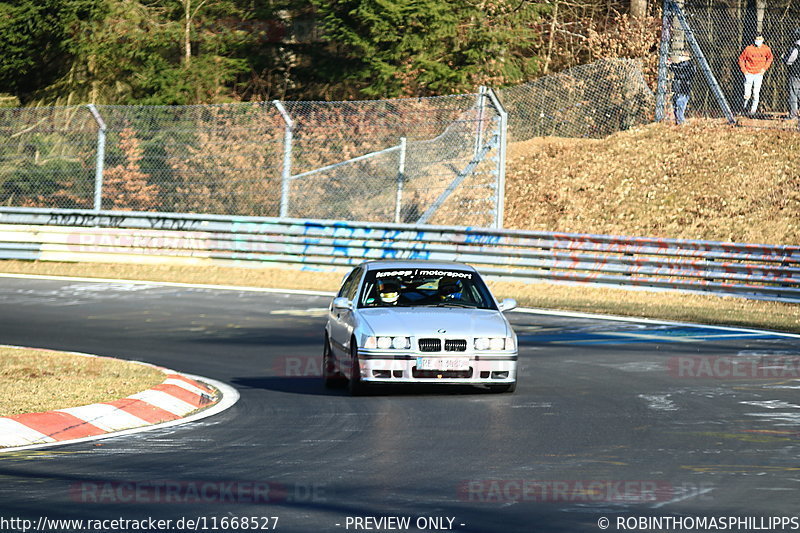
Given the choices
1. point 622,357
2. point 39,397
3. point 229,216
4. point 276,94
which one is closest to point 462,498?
point 39,397

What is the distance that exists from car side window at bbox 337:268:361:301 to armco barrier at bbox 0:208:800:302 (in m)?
10.8

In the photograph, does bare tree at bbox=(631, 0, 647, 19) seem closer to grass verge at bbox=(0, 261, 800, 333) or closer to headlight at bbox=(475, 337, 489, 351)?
grass verge at bbox=(0, 261, 800, 333)

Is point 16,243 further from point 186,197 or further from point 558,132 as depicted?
point 558,132

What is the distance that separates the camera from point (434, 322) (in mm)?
13266

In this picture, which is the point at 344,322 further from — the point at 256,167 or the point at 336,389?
the point at 256,167

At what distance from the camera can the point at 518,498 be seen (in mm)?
8148

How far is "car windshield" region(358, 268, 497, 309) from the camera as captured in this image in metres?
14.2

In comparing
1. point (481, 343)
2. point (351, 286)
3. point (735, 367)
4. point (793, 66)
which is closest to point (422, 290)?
point (351, 286)

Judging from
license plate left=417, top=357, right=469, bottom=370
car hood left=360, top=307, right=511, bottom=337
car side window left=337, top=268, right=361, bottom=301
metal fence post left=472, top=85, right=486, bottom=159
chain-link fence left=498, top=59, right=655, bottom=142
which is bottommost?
license plate left=417, top=357, right=469, bottom=370

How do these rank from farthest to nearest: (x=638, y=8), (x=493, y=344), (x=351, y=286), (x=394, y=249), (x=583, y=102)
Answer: (x=638, y=8) < (x=583, y=102) < (x=394, y=249) < (x=351, y=286) < (x=493, y=344)

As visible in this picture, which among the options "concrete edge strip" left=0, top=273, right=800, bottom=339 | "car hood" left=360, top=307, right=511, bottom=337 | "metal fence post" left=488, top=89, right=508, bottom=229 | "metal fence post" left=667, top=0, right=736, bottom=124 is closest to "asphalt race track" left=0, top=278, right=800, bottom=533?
"car hood" left=360, top=307, right=511, bottom=337

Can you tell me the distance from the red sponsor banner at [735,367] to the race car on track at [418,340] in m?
2.43

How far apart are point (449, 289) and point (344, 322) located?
123 cm

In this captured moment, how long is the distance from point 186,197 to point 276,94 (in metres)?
12.5
